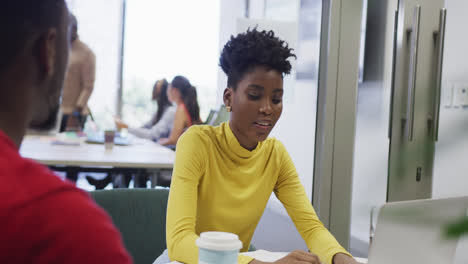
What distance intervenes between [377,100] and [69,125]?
2.47 metres

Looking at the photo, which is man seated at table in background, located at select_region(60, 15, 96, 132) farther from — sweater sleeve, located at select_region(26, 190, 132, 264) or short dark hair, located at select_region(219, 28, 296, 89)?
sweater sleeve, located at select_region(26, 190, 132, 264)

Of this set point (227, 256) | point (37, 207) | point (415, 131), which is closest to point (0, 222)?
point (37, 207)

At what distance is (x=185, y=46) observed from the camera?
6.89 metres

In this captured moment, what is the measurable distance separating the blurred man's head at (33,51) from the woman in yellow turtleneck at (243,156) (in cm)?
87

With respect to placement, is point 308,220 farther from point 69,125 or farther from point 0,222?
point 69,125

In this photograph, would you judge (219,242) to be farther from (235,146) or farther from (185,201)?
Answer: (235,146)

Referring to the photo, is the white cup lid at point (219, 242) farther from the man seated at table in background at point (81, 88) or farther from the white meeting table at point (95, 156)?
the man seated at table in background at point (81, 88)

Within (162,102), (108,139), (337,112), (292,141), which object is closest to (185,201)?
(337,112)

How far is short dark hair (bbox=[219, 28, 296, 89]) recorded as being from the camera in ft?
4.99

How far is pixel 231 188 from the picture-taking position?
1530 mm

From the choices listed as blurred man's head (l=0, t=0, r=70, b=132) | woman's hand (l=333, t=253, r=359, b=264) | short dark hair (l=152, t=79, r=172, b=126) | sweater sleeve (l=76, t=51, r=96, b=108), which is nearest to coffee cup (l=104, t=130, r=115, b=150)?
sweater sleeve (l=76, t=51, r=96, b=108)

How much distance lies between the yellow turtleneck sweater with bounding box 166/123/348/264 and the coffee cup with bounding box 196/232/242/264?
0.46m

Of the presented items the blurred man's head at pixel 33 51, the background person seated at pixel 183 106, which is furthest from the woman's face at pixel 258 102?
the background person seated at pixel 183 106

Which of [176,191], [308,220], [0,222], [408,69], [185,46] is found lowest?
[308,220]
